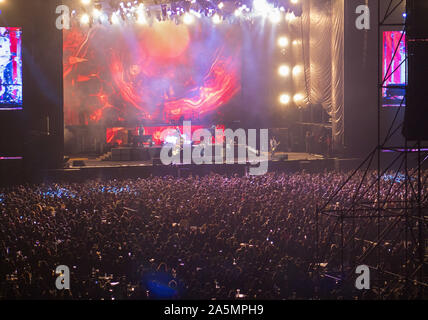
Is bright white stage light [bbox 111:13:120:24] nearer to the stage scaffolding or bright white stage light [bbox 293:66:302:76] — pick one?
bright white stage light [bbox 293:66:302:76]

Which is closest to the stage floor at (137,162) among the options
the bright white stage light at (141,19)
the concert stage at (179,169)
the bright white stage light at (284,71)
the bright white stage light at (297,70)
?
the concert stage at (179,169)

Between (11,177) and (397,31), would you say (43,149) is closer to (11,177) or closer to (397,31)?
(11,177)

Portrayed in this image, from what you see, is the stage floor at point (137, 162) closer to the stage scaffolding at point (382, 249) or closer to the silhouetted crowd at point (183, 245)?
the silhouetted crowd at point (183, 245)

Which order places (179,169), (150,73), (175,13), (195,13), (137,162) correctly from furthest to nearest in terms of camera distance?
(150,73) → (195,13) → (175,13) → (137,162) → (179,169)

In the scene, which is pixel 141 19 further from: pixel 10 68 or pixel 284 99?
pixel 10 68

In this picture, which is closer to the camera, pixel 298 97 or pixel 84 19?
pixel 84 19

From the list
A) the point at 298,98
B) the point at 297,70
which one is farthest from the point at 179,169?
the point at 297,70

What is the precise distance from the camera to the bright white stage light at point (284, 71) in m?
30.5

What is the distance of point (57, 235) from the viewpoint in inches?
408

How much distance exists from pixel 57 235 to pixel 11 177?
11.0 m

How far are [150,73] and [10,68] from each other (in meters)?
11.4

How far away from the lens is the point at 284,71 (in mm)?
30672

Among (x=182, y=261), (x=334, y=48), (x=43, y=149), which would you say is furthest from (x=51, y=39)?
(x=182, y=261)

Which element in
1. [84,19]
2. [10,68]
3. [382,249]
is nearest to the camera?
[382,249]
